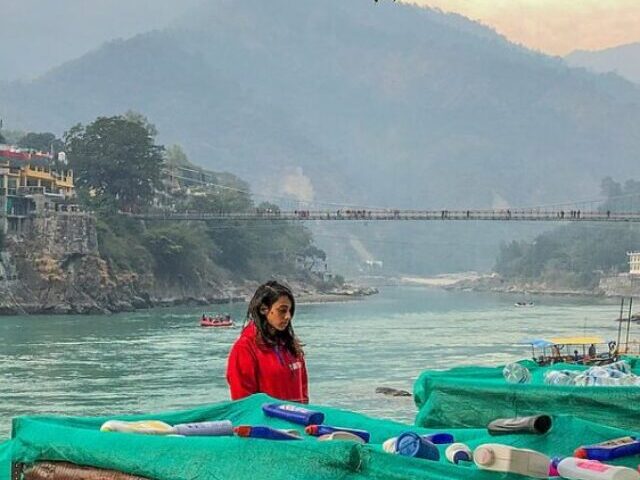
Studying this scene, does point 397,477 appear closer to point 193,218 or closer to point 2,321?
point 2,321

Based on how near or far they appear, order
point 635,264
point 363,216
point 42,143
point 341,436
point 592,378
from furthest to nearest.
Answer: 1. point 635,264
2. point 42,143
3. point 363,216
4. point 592,378
5. point 341,436

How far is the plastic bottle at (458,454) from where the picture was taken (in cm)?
323

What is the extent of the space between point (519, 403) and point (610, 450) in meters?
1.45

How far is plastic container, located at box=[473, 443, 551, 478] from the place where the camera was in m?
2.92

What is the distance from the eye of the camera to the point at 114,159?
252 ft

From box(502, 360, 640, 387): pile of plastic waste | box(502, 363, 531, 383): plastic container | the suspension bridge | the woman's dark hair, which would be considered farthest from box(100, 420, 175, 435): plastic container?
the suspension bridge

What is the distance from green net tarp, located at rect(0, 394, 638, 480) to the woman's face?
2.03 ft

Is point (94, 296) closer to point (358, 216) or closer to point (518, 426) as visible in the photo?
point (358, 216)

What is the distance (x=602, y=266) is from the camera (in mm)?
118125

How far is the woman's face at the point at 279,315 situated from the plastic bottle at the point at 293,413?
27.0 inches

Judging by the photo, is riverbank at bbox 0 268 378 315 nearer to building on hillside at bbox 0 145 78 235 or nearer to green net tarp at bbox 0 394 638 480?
building on hillside at bbox 0 145 78 235

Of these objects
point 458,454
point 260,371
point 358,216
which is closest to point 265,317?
point 260,371

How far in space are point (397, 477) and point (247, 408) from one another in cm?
110

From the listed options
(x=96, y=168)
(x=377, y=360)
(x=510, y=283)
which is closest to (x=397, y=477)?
(x=377, y=360)
